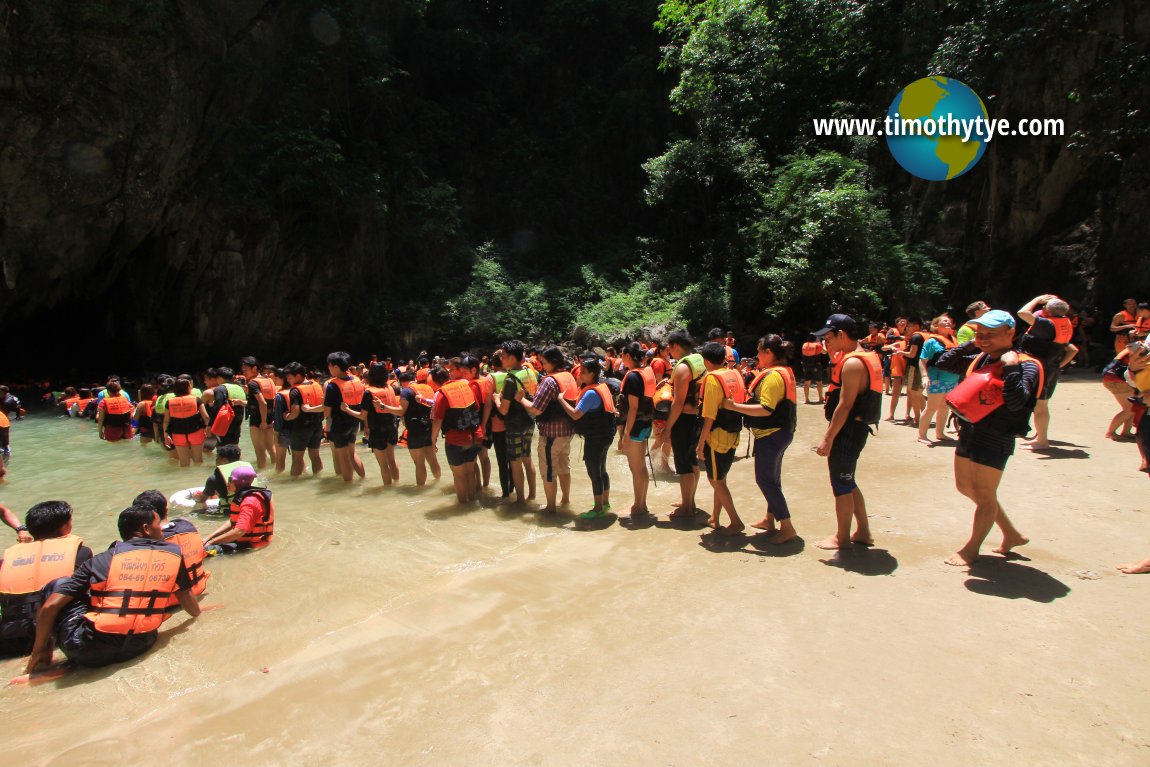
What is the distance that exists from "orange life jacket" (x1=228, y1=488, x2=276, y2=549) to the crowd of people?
0.06 ft

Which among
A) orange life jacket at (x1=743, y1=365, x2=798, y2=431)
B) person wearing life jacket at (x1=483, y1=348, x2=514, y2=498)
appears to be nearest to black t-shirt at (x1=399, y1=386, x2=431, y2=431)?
person wearing life jacket at (x1=483, y1=348, x2=514, y2=498)

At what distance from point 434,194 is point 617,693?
83.1ft

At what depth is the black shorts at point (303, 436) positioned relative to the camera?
8852 millimetres

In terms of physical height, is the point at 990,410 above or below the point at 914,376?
above

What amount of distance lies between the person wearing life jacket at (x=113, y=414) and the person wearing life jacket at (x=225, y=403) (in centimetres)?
333

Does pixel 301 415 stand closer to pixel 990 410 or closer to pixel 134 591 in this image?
pixel 134 591

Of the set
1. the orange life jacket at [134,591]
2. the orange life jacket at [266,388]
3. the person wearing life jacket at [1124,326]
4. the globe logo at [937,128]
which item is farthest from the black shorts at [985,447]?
the globe logo at [937,128]

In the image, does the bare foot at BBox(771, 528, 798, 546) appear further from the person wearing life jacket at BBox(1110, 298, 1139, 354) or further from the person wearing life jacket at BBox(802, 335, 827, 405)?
the person wearing life jacket at BBox(802, 335, 827, 405)

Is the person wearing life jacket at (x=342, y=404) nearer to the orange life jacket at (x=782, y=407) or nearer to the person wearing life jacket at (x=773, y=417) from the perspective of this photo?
the person wearing life jacket at (x=773, y=417)

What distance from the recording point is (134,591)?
410 centimetres

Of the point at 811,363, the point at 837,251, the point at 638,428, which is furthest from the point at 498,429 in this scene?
the point at 837,251

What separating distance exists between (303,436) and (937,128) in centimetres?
1973

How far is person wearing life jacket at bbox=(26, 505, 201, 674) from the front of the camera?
3951 mm

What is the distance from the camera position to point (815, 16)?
2200cm
